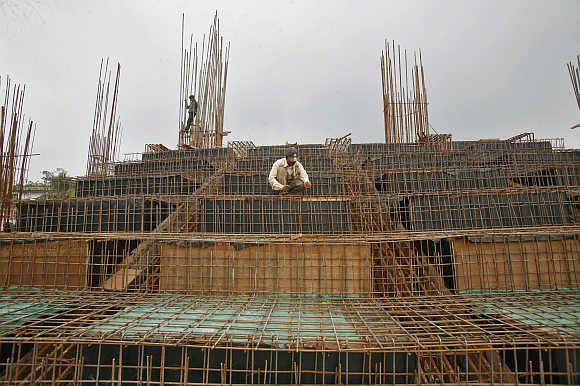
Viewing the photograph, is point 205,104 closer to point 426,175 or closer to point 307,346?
point 426,175

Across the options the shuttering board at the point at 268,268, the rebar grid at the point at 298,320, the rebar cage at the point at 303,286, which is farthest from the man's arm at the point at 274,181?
the rebar grid at the point at 298,320

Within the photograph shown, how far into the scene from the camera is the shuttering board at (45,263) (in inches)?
159

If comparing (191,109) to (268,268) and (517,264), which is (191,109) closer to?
(268,268)

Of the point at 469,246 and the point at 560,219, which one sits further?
the point at 560,219

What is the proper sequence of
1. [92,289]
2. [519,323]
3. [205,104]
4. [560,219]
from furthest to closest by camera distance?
[205,104], [560,219], [92,289], [519,323]

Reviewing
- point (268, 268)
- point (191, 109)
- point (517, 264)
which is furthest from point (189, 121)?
point (517, 264)

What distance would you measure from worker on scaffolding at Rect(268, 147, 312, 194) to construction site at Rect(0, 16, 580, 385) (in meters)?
0.44

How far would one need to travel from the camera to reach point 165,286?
398 centimetres

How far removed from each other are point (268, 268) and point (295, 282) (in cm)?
38

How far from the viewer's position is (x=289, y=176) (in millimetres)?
5965

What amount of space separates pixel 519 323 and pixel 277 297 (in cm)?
236

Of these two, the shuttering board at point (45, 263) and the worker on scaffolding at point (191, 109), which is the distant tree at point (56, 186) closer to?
the shuttering board at point (45, 263)

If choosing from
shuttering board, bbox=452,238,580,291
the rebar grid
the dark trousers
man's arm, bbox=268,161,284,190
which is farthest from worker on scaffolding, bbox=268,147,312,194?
the dark trousers

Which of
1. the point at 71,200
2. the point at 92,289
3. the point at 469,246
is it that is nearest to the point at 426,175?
the point at 469,246
